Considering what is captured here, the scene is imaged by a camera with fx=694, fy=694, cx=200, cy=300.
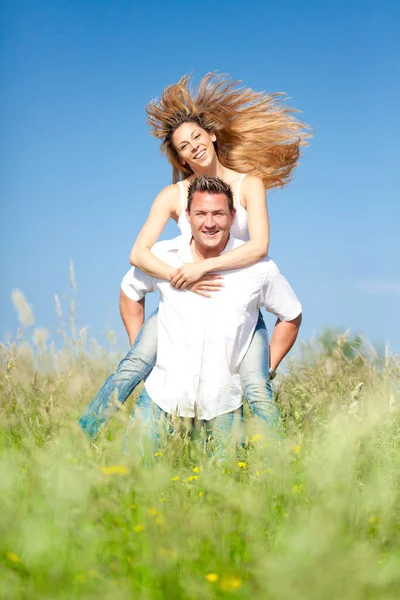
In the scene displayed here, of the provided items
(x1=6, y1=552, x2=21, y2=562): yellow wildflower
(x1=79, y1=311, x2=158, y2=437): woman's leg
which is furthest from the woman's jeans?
(x1=6, y1=552, x2=21, y2=562): yellow wildflower

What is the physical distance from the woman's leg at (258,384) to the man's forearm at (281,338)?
0.37 meters

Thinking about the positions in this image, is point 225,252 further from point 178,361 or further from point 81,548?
point 81,548

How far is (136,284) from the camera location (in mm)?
4812

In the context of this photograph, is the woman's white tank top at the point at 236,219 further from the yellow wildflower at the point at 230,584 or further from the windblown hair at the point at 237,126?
the yellow wildflower at the point at 230,584

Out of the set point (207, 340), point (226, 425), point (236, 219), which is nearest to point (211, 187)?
point (236, 219)

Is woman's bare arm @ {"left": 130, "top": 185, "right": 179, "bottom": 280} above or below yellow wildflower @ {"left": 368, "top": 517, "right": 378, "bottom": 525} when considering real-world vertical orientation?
above

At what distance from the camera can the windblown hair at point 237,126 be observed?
17.6 ft

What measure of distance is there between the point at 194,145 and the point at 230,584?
3.65 meters

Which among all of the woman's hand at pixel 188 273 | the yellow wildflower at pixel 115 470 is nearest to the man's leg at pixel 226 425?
the woman's hand at pixel 188 273

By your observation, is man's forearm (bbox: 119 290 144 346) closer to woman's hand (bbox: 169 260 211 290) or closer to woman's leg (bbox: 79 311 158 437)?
woman's leg (bbox: 79 311 158 437)

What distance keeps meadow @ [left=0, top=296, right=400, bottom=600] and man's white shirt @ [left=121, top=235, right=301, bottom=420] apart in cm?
41

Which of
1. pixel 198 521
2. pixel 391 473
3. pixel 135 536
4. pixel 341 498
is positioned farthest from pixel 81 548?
pixel 391 473

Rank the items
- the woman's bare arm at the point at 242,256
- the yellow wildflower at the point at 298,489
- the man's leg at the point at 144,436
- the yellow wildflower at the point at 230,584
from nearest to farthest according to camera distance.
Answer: the yellow wildflower at the point at 230,584, the yellow wildflower at the point at 298,489, the man's leg at the point at 144,436, the woman's bare arm at the point at 242,256

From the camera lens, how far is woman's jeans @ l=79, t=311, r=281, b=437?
4.24 m
